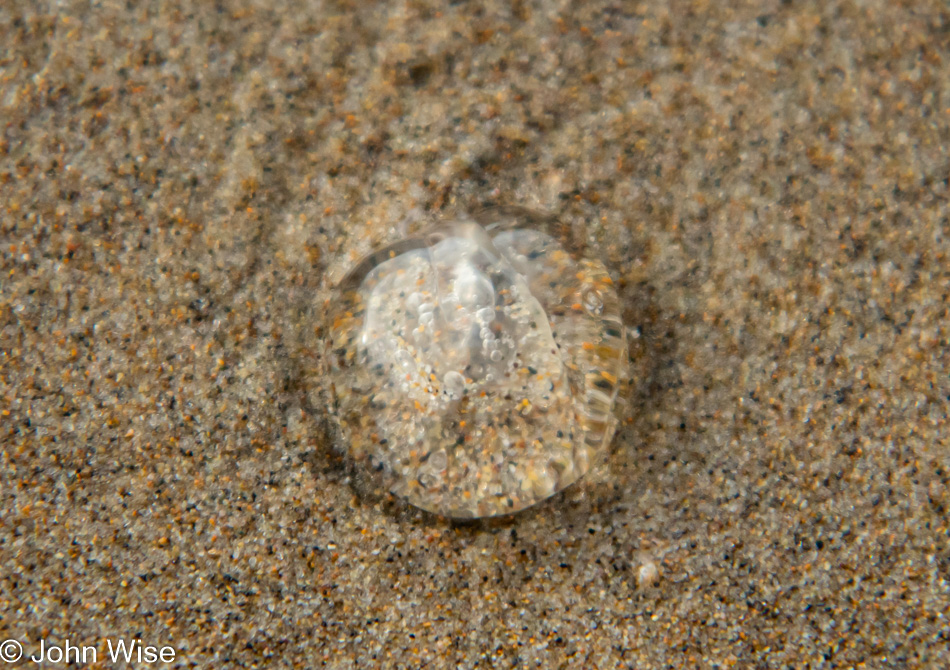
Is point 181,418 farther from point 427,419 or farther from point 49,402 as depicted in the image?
point 427,419

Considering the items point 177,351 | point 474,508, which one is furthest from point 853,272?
point 177,351

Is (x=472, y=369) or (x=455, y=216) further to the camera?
(x=455, y=216)

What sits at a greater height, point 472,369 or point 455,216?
point 455,216

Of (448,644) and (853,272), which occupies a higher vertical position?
(853,272)
